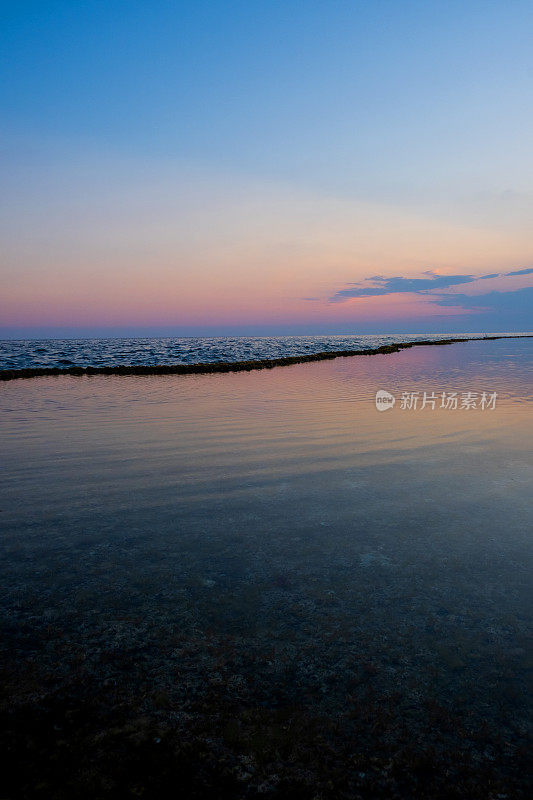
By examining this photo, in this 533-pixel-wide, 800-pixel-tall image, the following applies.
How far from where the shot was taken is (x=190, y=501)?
6.08m

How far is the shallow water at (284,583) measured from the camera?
2660 millimetres

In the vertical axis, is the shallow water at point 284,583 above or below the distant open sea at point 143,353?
below

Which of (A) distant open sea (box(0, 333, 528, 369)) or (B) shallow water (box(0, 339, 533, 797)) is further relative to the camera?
(A) distant open sea (box(0, 333, 528, 369))

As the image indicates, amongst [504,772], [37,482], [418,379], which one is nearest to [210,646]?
[504,772]

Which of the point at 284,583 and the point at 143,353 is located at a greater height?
the point at 143,353

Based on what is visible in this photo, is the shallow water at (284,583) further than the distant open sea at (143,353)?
No

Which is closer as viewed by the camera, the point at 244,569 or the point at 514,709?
the point at 514,709

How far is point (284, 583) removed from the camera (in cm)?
390

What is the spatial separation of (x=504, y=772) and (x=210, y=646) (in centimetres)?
180

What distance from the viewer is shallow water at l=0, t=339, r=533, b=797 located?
2.66m

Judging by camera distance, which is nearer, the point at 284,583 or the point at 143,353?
the point at 284,583

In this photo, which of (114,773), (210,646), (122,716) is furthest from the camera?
(210,646)

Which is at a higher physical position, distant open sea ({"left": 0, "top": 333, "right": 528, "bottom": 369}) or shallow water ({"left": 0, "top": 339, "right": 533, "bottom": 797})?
distant open sea ({"left": 0, "top": 333, "right": 528, "bottom": 369})

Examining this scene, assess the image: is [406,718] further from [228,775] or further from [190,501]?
[190,501]
